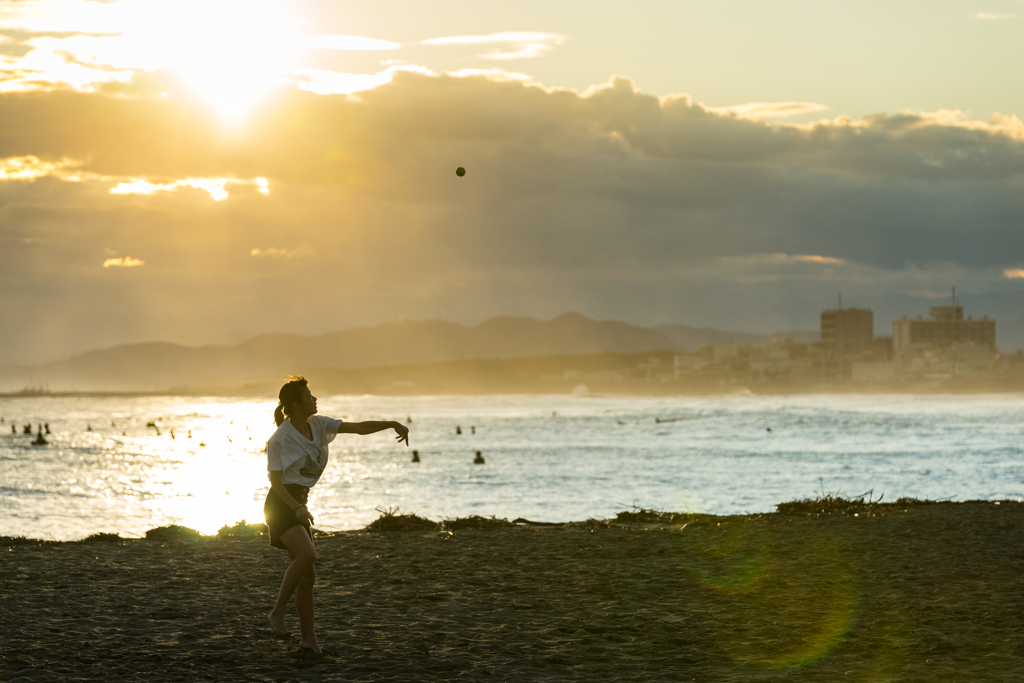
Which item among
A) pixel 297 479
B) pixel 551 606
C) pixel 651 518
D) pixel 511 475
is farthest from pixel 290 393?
pixel 511 475

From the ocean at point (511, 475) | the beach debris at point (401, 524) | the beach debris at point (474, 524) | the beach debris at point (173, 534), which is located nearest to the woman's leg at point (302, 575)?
the beach debris at point (173, 534)

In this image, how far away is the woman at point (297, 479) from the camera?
7.14 m

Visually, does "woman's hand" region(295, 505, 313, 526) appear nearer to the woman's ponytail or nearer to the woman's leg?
the woman's leg

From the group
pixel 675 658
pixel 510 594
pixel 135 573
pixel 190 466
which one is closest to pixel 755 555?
pixel 510 594

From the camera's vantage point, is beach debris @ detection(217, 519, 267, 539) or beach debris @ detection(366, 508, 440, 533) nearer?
beach debris @ detection(217, 519, 267, 539)

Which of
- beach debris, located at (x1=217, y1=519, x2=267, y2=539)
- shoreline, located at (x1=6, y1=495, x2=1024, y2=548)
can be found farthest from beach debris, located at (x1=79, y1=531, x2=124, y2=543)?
beach debris, located at (x1=217, y1=519, x2=267, y2=539)

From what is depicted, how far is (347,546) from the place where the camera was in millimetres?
13133

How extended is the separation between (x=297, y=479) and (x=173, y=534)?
833 centimetres

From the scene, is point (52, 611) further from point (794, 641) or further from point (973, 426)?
point (973, 426)

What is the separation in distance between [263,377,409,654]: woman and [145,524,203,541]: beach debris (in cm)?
755

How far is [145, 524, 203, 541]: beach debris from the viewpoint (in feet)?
46.6

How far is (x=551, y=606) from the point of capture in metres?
9.31

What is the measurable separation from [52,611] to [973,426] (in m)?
81.1

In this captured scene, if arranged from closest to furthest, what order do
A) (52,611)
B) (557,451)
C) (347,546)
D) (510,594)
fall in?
(52,611) < (510,594) < (347,546) < (557,451)
